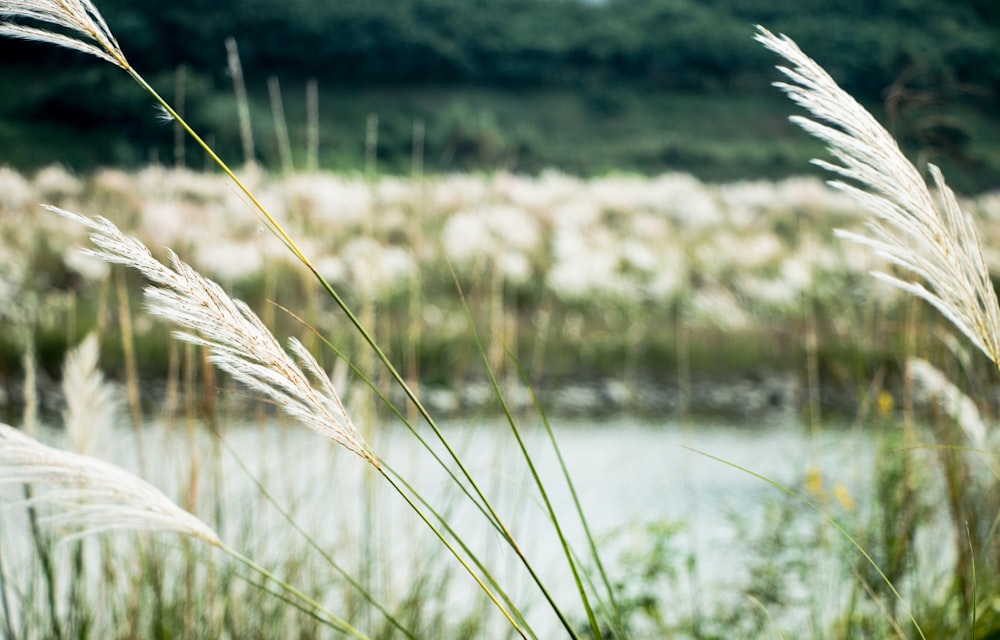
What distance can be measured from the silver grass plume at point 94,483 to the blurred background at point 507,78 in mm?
6371

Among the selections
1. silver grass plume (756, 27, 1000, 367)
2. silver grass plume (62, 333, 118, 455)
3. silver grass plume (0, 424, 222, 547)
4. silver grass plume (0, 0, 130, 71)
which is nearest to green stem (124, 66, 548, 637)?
silver grass plume (0, 0, 130, 71)

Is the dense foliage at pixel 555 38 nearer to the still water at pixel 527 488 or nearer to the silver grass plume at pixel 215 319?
the still water at pixel 527 488

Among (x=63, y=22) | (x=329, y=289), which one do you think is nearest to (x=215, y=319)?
(x=329, y=289)

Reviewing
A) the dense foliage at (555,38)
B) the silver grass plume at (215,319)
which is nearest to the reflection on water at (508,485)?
the silver grass plume at (215,319)

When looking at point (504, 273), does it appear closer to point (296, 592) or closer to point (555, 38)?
point (296, 592)

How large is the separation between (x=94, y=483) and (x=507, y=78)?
757 inches

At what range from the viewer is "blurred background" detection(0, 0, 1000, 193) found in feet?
26.8

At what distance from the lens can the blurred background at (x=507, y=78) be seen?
322 inches

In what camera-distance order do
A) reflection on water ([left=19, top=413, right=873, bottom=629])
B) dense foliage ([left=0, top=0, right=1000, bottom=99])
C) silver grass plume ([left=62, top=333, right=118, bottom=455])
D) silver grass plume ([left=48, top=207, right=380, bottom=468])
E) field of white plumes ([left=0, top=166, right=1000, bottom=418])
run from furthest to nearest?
dense foliage ([left=0, top=0, right=1000, bottom=99]) < field of white plumes ([left=0, top=166, right=1000, bottom=418]) < reflection on water ([left=19, top=413, right=873, bottom=629]) < silver grass plume ([left=62, top=333, right=118, bottom=455]) < silver grass plume ([left=48, top=207, right=380, bottom=468])

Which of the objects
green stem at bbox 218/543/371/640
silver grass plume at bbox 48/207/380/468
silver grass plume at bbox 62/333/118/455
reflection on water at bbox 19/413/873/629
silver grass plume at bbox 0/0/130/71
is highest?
silver grass plume at bbox 0/0/130/71

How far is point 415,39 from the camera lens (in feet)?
51.5

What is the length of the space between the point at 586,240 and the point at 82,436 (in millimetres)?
5510

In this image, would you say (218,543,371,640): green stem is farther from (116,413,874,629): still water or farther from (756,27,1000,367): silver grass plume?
(756,27,1000,367): silver grass plume

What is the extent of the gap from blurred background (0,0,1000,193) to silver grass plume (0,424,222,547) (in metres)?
6.37
